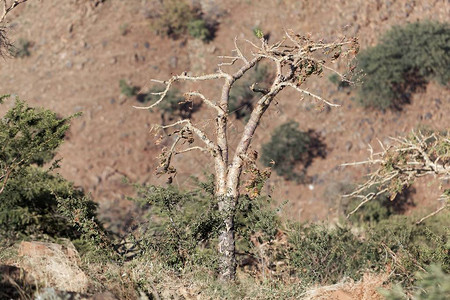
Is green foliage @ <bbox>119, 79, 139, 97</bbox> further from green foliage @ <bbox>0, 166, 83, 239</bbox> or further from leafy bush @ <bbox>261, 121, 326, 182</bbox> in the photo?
green foliage @ <bbox>0, 166, 83, 239</bbox>

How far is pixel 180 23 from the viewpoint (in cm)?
3681

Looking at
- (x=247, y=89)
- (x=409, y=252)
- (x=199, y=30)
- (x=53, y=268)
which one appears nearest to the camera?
(x=53, y=268)

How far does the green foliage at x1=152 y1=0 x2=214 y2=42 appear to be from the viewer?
119 ft

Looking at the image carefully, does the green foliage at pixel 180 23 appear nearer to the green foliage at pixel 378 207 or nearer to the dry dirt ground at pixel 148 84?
the dry dirt ground at pixel 148 84

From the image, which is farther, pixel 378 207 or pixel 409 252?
pixel 378 207

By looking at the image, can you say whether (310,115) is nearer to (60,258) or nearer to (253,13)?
(253,13)

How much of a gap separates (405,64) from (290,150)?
22.5 feet

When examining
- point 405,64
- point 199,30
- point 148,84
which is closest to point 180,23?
point 199,30

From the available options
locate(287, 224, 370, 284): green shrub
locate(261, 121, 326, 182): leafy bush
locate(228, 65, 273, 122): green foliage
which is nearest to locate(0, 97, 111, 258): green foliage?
locate(287, 224, 370, 284): green shrub

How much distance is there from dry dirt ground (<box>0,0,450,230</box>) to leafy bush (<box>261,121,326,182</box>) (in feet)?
1.29

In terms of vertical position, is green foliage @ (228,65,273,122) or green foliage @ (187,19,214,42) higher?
green foliage @ (187,19,214,42)

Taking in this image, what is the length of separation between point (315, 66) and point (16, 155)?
259 inches

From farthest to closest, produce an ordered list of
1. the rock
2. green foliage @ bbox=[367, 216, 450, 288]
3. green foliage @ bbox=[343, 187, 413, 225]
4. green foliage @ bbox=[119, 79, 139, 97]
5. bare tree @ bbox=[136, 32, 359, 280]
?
green foliage @ bbox=[119, 79, 139, 97], green foliage @ bbox=[343, 187, 413, 225], bare tree @ bbox=[136, 32, 359, 280], green foliage @ bbox=[367, 216, 450, 288], the rock

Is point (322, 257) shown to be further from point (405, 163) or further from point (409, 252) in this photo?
→ point (405, 163)
